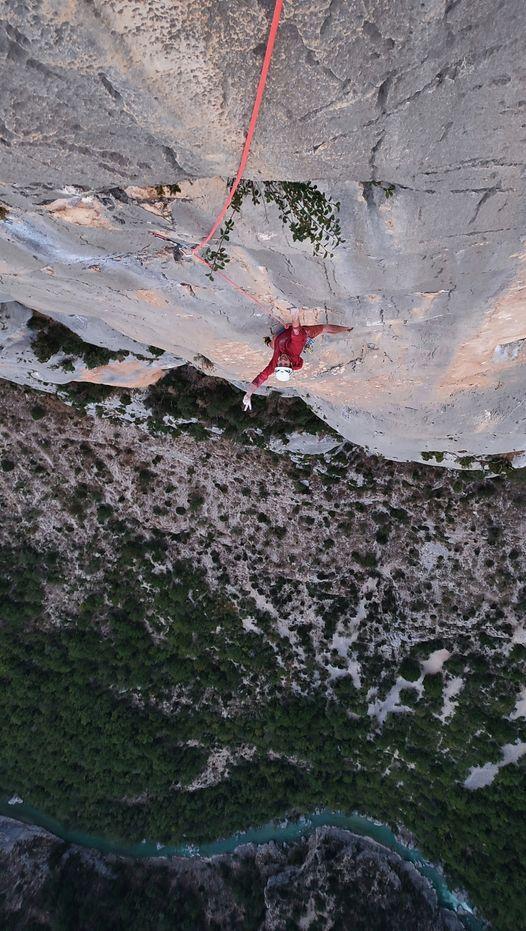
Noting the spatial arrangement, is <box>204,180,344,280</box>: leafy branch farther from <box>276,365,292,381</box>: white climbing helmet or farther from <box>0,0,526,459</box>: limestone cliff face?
<box>276,365,292,381</box>: white climbing helmet

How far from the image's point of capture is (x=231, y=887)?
2472 cm

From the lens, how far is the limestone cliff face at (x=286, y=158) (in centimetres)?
388

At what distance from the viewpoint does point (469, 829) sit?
2023 centimetres

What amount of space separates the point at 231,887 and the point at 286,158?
99.7ft

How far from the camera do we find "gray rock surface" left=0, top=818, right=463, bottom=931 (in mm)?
22562

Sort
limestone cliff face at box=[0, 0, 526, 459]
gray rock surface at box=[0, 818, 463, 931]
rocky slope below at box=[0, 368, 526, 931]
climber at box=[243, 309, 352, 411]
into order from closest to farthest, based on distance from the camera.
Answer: limestone cliff face at box=[0, 0, 526, 459] → climber at box=[243, 309, 352, 411] → rocky slope below at box=[0, 368, 526, 931] → gray rock surface at box=[0, 818, 463, 931]

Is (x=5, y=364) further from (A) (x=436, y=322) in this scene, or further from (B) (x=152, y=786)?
(B) (x=152, y=786)

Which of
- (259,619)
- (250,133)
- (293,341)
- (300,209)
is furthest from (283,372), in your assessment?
(259,619)

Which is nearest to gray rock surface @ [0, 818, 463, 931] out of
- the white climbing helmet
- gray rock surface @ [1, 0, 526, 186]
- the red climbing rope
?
the white climbing helmet

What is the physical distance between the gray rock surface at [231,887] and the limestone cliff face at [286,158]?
2520 cm

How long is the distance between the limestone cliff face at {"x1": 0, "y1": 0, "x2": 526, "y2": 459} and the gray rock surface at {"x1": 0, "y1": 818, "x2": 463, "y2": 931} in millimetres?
Answer: 25198

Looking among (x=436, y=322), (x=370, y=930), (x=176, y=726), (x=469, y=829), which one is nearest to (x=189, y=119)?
(x=436, y=322)

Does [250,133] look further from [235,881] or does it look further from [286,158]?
[235,881]

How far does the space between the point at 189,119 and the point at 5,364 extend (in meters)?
12.2
